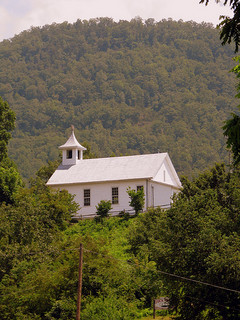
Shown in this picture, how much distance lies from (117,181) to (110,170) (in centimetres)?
261

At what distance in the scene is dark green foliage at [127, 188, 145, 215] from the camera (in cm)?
5438

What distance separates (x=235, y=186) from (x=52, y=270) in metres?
12.1

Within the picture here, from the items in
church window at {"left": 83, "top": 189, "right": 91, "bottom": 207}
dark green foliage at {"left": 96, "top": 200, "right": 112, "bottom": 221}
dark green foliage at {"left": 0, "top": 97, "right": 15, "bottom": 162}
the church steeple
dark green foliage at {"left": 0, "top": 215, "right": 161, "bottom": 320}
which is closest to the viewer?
dark green foliage at {"left": 0, "top": 215, "right": 161, "bottom": 320}

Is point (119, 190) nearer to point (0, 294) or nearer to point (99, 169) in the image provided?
point (99, 169)

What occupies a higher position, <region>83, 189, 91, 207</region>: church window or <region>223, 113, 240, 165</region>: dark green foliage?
<region>83, 189, 91, 207</region>: church window

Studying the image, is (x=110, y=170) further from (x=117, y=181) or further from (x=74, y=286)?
(x=74, y=286)

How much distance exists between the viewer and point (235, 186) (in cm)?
3928

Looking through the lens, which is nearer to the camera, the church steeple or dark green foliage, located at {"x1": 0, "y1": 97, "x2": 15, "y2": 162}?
the church steeple

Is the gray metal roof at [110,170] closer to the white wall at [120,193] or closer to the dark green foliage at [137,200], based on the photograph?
the white wall at [120,193]

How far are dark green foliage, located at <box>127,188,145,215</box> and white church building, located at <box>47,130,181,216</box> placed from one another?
5.95 ft

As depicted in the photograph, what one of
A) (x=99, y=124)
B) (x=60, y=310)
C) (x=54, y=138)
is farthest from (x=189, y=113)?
(x=60, y=310)

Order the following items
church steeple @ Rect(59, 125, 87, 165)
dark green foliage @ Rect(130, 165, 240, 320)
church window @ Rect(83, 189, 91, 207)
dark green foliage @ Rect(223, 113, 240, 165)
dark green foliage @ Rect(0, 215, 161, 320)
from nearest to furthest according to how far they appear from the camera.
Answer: dark green foliage @ Rect(223, 113, 240, 165)
dark green foliage @ Rect(130, 165, 240, 320)
dark green foliage @ Rect(0, 215, 161, 320)
church window @ Rect(83, 189, 91, 207)
church steeple @ Rect(59, 125, 87, 165)

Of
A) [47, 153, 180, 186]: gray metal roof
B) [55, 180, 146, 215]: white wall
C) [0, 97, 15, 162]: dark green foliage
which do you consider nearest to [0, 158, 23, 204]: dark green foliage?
[47, 153, 180, 186]: gray metal roof

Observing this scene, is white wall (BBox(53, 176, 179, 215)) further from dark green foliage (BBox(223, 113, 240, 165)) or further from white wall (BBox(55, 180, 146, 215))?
dark green foliage (BBox(223, 113, 240, 165))
